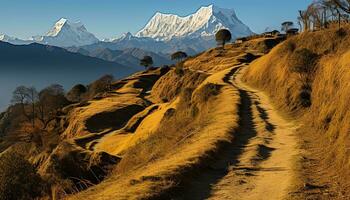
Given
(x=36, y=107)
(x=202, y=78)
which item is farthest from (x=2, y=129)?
(x=202, y=78)

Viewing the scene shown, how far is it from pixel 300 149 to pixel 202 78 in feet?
225

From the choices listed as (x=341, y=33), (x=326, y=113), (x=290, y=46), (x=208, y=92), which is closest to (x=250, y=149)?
(x=326, y=113)

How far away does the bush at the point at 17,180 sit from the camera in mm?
27938

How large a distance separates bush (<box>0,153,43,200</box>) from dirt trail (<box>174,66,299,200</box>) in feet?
41.7

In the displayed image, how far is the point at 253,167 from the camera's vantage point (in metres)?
20.2

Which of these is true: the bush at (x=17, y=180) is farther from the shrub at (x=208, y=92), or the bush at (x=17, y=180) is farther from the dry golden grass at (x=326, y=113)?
the shrub at (x=208, y=92)

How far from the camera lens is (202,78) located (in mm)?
91438

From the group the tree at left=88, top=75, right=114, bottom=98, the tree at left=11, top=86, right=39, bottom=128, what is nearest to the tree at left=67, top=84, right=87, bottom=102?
the tree at left=11, top=86, right=39, bottom=128

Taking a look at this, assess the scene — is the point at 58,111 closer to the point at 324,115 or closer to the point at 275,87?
the point at 275,87

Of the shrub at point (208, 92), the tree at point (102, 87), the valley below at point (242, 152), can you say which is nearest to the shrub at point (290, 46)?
the valley below at point (242, 152)

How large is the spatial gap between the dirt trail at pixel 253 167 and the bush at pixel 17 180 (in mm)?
12703

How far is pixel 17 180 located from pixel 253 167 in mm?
15453

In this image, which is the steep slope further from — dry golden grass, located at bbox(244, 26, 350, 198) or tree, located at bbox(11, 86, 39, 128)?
tree, located at bbox(11, 86, 39, 128)

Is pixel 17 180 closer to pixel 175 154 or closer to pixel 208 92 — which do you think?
pixel 175 154
